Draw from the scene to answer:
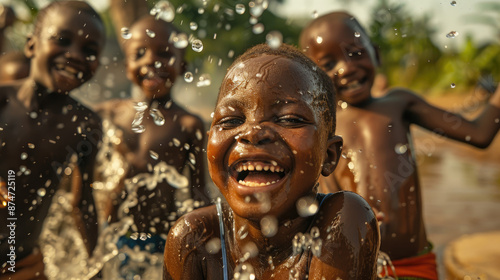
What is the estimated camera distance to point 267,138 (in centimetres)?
175

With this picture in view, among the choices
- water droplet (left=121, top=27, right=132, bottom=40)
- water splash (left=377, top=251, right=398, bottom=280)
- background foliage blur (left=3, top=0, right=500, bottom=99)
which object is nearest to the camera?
water splash (left=377, top=251, right=398, bottom=280)

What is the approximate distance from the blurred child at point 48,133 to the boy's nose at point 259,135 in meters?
2.02

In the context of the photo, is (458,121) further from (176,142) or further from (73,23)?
(73,23)

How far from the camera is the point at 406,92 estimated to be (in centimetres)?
362

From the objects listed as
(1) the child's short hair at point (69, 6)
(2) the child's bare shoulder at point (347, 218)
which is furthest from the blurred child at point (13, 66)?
(2) the child's bare shoulder at point (347, 218)

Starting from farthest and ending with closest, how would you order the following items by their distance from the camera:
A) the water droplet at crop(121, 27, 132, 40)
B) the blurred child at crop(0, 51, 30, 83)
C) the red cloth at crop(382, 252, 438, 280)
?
the blurred child at crop(0, 51, 30, 83), the water droplet at crop(121, 27, 132, 40), the red cloth at crop(382, 252, 438, 280)

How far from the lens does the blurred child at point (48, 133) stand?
3365 millimetres

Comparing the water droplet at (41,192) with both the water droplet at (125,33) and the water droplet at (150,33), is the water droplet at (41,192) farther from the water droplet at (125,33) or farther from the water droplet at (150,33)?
the water droplet at (150,33)

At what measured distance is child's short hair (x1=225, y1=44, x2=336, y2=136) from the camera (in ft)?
6.27

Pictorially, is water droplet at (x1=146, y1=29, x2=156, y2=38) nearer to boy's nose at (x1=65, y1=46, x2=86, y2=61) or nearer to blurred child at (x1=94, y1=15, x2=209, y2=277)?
blurred child at (x1=94, y1=15, x2=209, y2=277)

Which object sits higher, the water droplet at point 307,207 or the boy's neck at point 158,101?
the water droplet at point 307,207

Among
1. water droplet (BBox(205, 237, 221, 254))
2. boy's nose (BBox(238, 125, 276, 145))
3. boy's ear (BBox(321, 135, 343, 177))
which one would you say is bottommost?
water droplet (BBox(205, 237, 221, 254))

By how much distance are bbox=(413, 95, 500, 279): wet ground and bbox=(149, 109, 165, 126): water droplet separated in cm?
284

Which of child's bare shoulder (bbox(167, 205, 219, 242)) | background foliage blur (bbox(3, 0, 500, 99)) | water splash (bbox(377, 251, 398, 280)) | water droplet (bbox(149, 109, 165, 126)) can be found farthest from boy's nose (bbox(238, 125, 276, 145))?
background foliage blur (bbox(3, 0, 500, 99))
